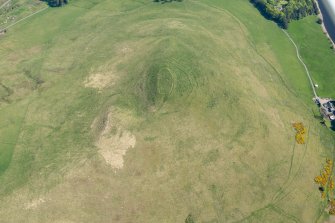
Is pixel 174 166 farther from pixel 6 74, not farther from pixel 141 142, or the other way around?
pixel 6 74

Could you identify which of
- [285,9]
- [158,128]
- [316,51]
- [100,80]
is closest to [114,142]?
[158,128]

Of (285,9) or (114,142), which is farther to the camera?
(285,9)

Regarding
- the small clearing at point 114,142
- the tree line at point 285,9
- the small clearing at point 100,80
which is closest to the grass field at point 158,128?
the small clearing at point 114,142

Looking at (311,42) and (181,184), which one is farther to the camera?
(311,42)

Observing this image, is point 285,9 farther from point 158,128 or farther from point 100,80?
point 158,128

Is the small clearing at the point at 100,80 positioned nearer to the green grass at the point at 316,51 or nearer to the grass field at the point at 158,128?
the grass field at the point at 158,128


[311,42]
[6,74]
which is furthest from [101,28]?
[311,42]
